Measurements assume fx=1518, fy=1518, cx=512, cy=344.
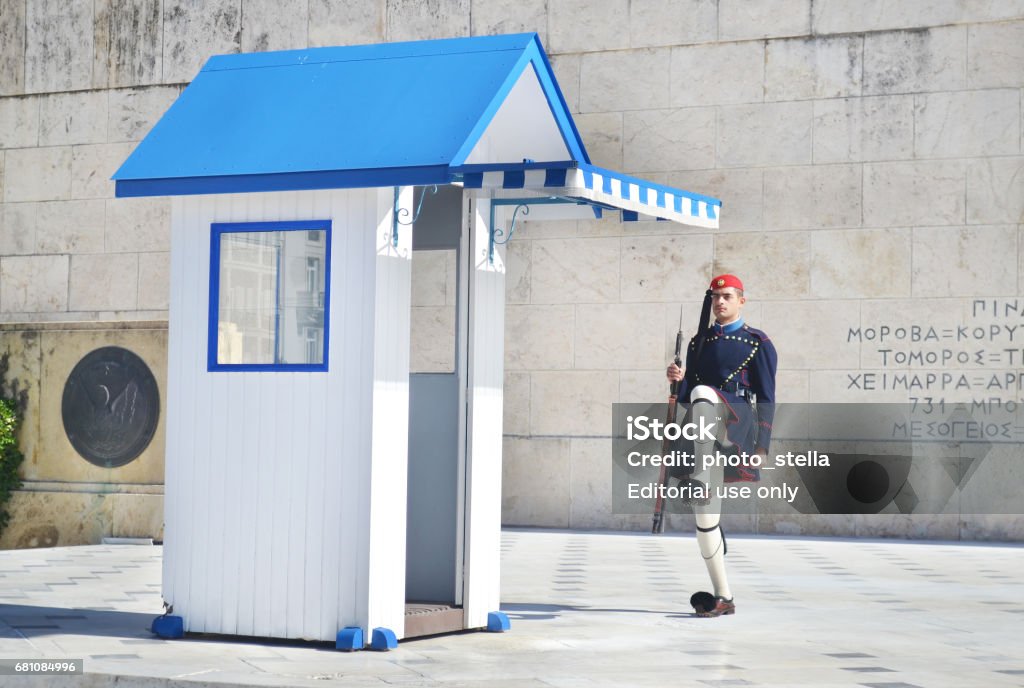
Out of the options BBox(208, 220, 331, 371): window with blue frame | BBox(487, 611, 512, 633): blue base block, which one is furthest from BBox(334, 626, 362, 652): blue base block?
BBox(208, 220, 331, 371): window with blue frame

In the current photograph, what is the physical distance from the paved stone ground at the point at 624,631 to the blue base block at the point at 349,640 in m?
0.09

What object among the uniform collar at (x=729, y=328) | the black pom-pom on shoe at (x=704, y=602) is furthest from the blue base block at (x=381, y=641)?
the uniform collar at (x=729, y=328)

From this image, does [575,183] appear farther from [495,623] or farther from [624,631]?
[624,631]

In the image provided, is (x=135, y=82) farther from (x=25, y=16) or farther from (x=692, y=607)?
(x=692, y=607)

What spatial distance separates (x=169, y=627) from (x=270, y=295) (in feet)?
5.75

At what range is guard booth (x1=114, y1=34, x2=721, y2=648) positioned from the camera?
7.39 meters

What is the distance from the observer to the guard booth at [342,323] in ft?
24.2

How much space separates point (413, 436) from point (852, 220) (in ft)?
27.7

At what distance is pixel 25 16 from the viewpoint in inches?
745

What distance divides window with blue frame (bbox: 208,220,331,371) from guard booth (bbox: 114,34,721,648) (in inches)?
0.4

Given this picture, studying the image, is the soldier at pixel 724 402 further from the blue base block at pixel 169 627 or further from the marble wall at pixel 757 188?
the marble wall at pixel 757 188

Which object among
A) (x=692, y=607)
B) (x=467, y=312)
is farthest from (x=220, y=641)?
(x=692, y=607)

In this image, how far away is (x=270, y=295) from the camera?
764cm

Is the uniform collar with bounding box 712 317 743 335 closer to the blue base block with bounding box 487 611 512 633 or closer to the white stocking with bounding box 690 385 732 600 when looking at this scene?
the white stocking with bounding box 690 385 732 600
